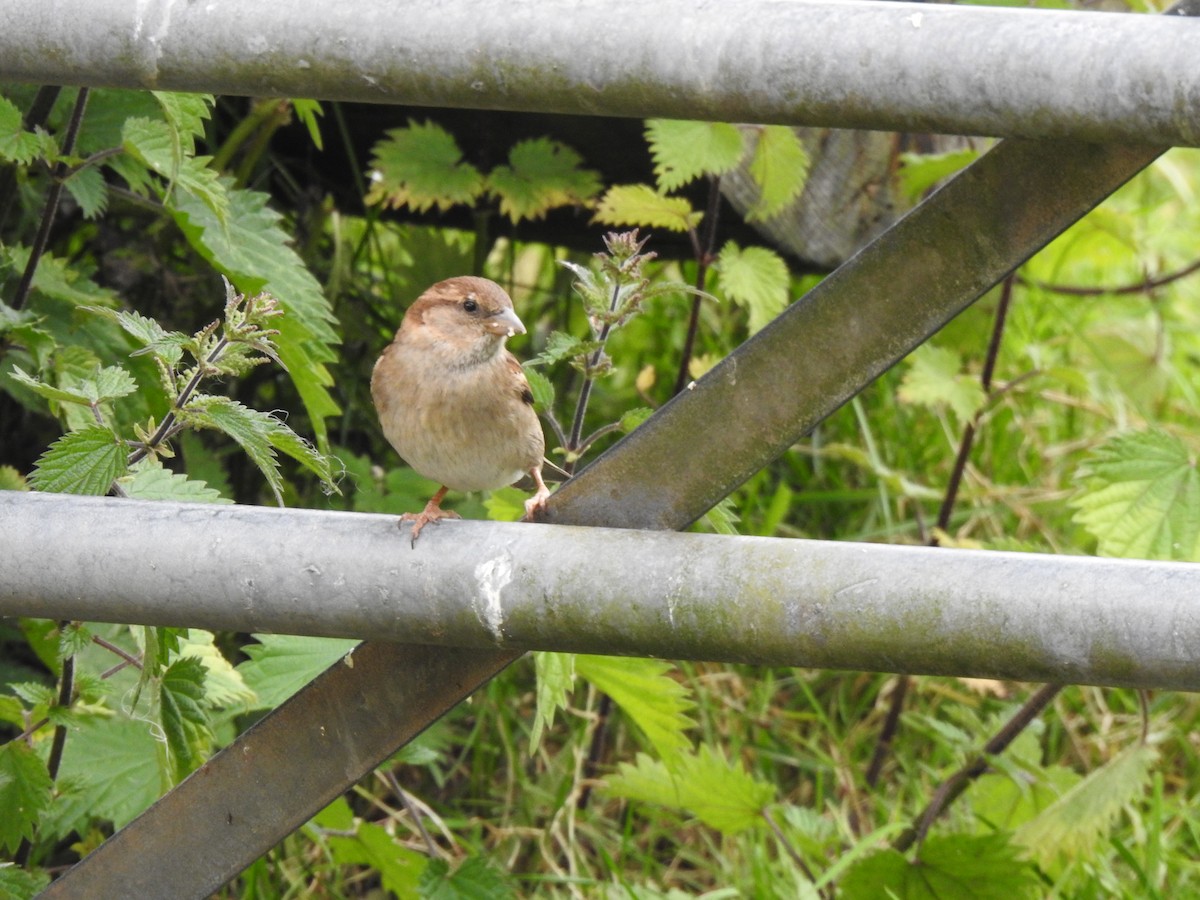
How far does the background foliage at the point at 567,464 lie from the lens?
2047 millimetres

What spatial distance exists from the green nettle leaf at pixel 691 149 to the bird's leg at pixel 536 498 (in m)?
0.61

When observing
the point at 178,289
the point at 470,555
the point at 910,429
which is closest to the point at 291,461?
the point at 178,289

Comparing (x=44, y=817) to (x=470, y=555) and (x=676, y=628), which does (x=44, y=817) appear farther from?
(x=676, y=628)

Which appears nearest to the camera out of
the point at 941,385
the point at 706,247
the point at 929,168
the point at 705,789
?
the point at 705,789

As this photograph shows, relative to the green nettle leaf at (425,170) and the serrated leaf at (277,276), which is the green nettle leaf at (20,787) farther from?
the green nettle leaf at (425,170)

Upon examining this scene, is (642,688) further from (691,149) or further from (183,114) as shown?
(183,114)

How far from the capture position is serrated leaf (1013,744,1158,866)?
262 centimetres

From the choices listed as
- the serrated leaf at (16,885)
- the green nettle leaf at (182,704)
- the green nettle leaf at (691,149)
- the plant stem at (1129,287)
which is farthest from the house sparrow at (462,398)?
the plant stem at (1129,287)

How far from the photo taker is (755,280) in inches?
109

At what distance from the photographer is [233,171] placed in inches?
121

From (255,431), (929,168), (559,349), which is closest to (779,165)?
(929,168)

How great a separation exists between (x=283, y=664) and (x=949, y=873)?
1.23m

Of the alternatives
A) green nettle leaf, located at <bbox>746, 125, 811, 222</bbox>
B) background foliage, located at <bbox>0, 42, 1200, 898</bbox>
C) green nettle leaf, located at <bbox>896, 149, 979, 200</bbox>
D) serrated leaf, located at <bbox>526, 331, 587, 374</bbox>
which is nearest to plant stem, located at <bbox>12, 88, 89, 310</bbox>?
background foliage, located at <bbox>0, 42, 1200, 898</bbox>

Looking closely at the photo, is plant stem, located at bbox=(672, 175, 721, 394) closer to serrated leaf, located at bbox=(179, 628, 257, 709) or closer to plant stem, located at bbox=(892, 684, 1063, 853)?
plant stem, located at bbox=(892, 684, 1063, 853)
